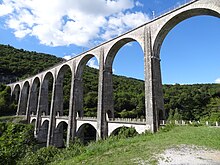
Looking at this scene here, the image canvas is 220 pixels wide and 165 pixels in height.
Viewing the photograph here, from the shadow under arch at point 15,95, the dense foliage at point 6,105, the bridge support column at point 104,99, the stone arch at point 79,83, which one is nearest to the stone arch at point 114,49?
the bridge support column at point 104,99

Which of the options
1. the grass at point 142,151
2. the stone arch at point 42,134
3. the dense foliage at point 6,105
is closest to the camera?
the grass at point 142,151

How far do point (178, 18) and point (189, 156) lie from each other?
14.0m

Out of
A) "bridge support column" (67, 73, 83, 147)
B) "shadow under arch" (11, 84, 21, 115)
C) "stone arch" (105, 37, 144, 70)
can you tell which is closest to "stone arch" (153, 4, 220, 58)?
"stone arch" (105, 37, 144, 70)

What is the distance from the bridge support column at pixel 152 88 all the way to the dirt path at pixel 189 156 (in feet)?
27.0

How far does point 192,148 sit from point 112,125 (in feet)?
43.6

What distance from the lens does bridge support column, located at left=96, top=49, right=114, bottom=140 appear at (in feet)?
76.5

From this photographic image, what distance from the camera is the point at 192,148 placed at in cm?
974

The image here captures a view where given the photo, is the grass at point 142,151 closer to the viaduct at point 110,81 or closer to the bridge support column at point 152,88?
the bridge support column at point 152,88

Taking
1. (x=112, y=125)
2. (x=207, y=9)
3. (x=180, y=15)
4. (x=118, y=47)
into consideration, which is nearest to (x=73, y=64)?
(x=118, y=47)

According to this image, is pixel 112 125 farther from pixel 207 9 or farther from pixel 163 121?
pixel 207 9

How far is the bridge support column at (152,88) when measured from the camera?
18141 millimetres

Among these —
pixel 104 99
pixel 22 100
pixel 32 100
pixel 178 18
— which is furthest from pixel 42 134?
pixel 178 18

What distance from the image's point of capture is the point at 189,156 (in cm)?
847

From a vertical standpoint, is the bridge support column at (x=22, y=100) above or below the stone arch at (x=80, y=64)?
below
